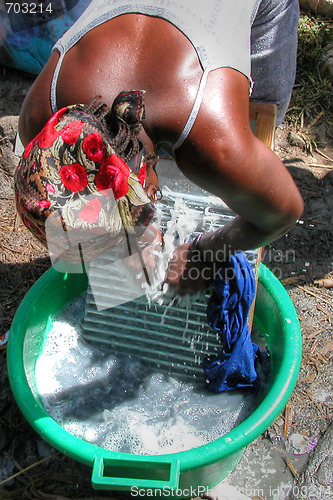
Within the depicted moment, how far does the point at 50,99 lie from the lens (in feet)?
4.98

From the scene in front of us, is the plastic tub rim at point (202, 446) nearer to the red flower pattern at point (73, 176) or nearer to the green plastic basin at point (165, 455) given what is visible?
the green plastic basin at point (165, 455)

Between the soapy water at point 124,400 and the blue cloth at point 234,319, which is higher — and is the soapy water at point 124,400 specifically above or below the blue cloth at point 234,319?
below

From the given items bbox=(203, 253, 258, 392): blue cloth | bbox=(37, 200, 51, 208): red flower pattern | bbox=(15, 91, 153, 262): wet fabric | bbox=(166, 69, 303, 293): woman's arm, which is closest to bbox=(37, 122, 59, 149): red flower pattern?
bbox=(15, 91, 153, 262): wet fabric

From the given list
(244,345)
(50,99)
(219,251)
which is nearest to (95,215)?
(50,99)

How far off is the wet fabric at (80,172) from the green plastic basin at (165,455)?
77 cm

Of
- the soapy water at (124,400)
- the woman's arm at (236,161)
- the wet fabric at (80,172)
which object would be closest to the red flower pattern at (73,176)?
the wet fabric at (80,172)

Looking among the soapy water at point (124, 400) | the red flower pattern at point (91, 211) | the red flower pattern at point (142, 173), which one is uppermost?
the red flower pattern at point (142, 173)

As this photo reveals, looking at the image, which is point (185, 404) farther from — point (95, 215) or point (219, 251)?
point (95, 215)

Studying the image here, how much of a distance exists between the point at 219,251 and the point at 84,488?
3.78ft

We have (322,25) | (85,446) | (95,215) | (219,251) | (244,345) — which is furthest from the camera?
(322,25)

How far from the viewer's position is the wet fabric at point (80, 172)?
1337 millimetres

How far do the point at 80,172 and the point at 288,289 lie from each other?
1720 mm

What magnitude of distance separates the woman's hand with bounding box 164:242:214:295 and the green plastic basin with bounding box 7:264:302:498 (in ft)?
0.96

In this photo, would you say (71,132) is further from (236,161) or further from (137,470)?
(137,470)
